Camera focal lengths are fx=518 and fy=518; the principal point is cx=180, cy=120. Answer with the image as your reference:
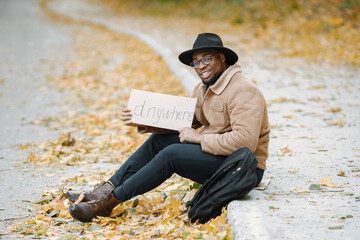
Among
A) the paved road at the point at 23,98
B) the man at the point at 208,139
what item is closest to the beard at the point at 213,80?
the man at the point at 208,139

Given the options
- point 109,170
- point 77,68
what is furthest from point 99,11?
point 109,170

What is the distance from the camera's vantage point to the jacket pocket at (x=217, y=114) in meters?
3.85

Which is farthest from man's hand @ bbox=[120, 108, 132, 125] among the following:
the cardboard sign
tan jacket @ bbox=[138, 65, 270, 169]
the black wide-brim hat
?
the black wide-brim hat

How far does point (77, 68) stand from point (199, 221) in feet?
31.3

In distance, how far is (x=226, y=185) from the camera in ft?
11.6

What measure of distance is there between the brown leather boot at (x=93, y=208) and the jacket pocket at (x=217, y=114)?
944 mm

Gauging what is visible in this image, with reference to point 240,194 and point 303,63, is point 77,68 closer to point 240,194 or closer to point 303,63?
point 303,63

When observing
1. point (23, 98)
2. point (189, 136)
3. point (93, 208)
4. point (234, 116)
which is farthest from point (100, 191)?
point (23, 98)

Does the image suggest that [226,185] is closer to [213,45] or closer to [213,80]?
[213,80]

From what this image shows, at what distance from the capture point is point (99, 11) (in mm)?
31172

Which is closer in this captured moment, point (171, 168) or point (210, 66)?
point (171, 168)

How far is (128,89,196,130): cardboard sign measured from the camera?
13.6 ft

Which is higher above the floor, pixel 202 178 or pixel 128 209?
pixel 202 178

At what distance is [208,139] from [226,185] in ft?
1.22
